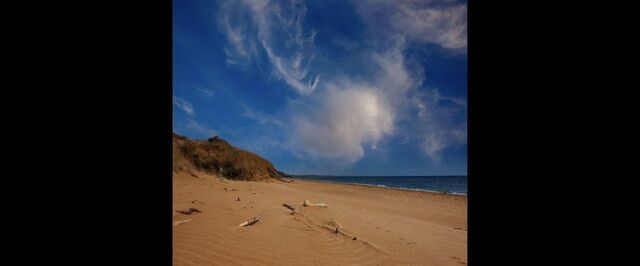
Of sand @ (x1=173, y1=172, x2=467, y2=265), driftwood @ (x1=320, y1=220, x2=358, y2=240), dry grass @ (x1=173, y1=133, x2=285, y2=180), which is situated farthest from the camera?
dry grass @ (x1=173, y1=133, x2=285, y2=180)

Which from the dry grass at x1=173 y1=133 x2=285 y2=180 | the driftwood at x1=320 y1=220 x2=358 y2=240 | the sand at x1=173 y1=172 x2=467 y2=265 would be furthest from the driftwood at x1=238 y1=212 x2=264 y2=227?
the dry grass at x1=173 y1=133 x2=285 y2=180

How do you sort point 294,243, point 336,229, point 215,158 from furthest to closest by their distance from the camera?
1. point 215,158
2. point 336,229
3. point 294,243

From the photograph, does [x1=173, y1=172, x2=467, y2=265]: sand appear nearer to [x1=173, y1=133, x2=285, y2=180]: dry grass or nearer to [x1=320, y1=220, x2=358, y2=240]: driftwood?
[x1=320, y1=220, x2=358, y2=240]: driftwood

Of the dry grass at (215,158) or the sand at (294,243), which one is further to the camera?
the dry grass at (215,158)

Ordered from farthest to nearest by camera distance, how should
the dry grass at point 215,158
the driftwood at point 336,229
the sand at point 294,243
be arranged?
the dry grass at point 215,158 → the driftwood at point 336,229 → the sand at point 294,243

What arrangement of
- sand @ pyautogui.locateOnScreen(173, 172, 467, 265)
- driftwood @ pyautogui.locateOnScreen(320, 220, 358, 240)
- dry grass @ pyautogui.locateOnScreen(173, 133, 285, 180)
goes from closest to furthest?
sand @ pyautogui.locateOnScreen(173, 172, 467, 265) < driftwood @ pyautogui.locateOnScreen(320, 220, 358, 240) < dry grass @ pyautogui.locateOnScreen(173, 133, 285, 180)

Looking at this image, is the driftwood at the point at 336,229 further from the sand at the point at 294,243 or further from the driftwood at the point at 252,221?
the driftwood at the point at 252,221

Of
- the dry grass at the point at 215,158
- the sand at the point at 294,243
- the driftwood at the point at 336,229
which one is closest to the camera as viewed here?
the sand at the point at 294,243

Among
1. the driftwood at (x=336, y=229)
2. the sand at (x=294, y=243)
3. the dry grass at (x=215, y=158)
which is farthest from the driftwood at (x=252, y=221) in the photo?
the dry grass at (x=215, y=158)

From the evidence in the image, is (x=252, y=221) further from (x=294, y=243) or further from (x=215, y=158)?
(x=215, y=158)

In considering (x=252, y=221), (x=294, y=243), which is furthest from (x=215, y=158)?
(x=294, y=243)

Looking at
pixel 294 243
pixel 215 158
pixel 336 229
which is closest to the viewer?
pixel 294 243

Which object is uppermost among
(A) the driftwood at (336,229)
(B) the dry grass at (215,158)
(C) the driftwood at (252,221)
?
(B) the dry grass at (215,158)
